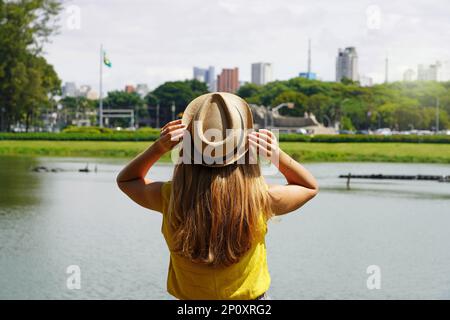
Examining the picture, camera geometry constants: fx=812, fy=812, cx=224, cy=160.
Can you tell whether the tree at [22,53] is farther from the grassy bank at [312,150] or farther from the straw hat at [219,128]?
the straw hat at [219,128]

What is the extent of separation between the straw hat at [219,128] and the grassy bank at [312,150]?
5572 centimetres

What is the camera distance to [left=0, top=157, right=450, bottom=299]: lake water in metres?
15.7

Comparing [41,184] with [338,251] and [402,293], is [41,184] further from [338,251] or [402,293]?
[402,293]

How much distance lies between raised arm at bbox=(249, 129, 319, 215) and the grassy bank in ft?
182

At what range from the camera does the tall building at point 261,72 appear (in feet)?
552

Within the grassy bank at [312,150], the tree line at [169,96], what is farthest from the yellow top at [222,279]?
the tree line at [169,96]

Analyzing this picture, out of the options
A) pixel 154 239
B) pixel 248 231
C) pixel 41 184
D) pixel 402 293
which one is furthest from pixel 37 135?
pixel 248 231

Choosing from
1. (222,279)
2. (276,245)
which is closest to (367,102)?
(276,245)

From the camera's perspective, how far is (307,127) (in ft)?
342

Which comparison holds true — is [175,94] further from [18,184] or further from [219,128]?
[219,128]

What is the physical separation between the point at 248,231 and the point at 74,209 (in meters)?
26.2

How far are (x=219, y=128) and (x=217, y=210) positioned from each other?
275 millimetres

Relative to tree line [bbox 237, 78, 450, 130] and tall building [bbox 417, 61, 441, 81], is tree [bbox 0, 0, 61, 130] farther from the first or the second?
tall building [bbox 417, 61, 441, 81]

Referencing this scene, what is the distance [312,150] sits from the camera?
62.1 metres
